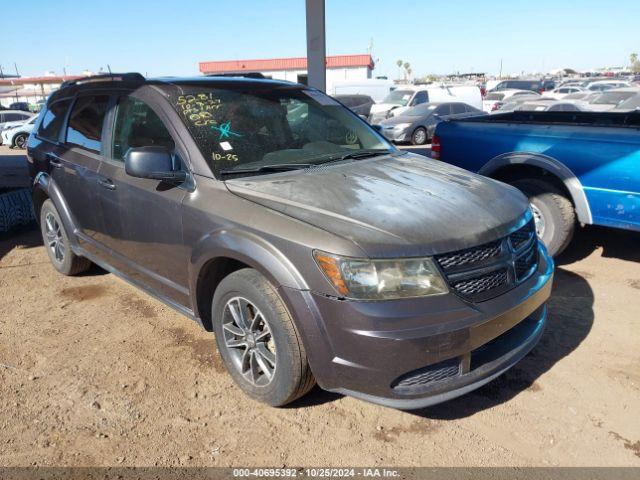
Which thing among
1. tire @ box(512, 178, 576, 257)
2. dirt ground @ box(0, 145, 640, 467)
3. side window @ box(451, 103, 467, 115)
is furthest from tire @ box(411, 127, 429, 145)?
dirt ground @ box(0, 145, 640, 467)

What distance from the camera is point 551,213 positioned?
4797 mm

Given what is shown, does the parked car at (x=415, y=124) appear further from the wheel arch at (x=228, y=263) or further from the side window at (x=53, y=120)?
the wheel arch at (x=228, y=263)

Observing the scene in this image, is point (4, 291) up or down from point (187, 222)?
down

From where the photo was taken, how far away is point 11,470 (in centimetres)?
248

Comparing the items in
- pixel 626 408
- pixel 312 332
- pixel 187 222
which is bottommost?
pixel 626 408

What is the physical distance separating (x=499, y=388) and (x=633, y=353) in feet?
3.59

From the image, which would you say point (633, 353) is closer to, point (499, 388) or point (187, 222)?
point (499, 388)

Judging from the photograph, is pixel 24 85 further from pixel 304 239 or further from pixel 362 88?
pixel 304 239

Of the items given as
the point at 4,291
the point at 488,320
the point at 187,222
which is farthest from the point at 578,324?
the point at 4,291

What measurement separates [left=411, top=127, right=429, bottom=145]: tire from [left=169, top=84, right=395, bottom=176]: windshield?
1272cm

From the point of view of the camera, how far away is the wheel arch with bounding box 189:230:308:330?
8.13 ft

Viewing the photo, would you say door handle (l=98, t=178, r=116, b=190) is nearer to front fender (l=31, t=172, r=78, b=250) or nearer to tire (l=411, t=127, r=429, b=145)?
front fender (l=31, t=172, r=78, b=250)

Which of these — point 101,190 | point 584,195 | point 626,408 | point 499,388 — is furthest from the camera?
point 584,195

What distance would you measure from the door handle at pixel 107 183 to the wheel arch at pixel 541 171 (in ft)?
11.5
